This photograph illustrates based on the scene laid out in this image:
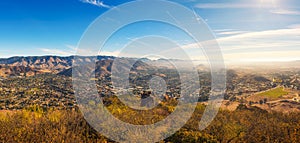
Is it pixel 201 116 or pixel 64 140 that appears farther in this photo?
pixel 201 116

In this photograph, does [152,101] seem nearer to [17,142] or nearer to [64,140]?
[64,140]

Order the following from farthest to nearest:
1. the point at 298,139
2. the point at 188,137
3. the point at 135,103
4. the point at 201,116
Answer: the point at 135,103 → the point at 201,116 → the point at 188,137 → the point at 298,139

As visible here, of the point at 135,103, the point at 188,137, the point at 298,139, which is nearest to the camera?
the point at 298,139

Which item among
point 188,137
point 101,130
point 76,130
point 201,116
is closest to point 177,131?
point 188,137

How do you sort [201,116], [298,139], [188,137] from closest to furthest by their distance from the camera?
1. [298,139]
2. [188,137]
3. [201,116]

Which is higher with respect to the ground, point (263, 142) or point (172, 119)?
point (172, 119)

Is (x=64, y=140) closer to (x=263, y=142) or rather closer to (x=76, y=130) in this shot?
(x=76, y=130)

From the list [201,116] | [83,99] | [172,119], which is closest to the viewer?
[172,119]

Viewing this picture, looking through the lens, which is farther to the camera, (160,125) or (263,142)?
(160,125)

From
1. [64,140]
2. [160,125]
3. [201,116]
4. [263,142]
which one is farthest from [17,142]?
[263,142]
